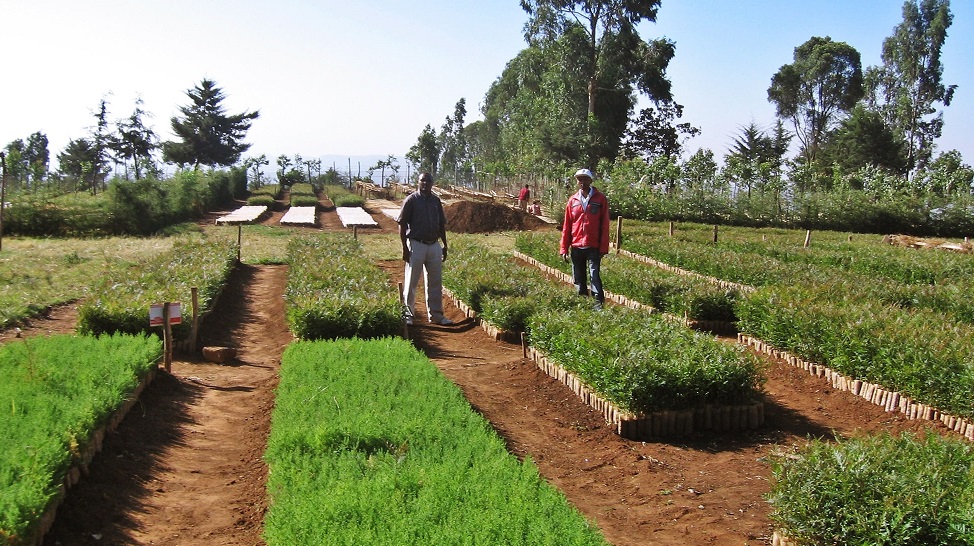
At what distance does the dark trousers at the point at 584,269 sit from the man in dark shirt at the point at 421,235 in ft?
5.82

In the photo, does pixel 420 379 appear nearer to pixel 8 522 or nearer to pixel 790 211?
pixel 8 522

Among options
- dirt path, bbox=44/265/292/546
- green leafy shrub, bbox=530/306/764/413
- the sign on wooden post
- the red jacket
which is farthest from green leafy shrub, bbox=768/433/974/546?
the sign on wooden post

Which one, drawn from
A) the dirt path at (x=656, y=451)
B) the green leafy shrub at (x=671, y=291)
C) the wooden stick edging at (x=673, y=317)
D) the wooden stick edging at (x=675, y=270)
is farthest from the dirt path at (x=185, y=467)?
the wooden stick edging at (x=675, y=270)

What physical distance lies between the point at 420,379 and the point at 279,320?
5.19 meters

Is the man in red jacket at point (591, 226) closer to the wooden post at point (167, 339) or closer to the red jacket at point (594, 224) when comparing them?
the red jacket at point (594, 224)

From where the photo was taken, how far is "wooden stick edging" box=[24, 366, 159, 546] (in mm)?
4074

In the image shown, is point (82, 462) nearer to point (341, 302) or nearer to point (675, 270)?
point (341, 302)

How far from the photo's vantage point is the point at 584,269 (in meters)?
10.3

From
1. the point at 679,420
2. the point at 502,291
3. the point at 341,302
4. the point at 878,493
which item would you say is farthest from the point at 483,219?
the point at 878,493

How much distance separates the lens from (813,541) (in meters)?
3.90

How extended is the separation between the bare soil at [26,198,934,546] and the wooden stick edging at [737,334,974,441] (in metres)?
0.11

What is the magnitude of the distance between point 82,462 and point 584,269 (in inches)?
267

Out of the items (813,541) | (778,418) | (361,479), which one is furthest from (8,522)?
(778,418)

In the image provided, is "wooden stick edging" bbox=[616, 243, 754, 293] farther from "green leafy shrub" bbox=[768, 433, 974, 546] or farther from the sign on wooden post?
the sign on wooden post
